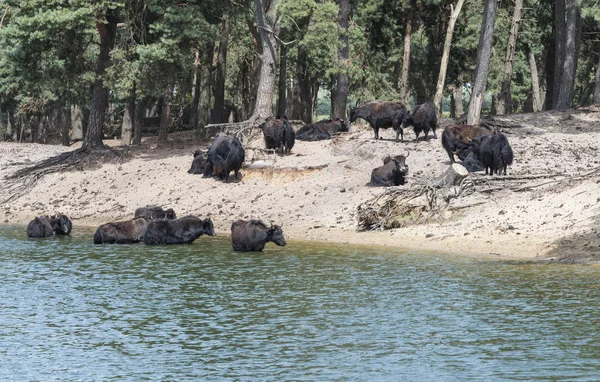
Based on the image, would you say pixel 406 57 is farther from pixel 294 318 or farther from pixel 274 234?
pixel 294 318

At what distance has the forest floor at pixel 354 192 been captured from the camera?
23.3m

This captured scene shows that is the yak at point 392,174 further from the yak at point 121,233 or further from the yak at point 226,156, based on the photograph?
the yak at point 121,233

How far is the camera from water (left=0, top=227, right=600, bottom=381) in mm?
11922

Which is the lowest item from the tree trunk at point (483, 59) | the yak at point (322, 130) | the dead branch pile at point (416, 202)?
the dead branch pile at point (416, 202)

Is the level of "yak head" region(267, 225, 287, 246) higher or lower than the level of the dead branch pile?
lower

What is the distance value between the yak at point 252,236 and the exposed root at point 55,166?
15.1 metres

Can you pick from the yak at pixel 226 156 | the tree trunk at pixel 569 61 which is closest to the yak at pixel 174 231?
the yak at pixel 226 156

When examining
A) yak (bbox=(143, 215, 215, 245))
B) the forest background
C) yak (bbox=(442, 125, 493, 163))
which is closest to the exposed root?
the forest background

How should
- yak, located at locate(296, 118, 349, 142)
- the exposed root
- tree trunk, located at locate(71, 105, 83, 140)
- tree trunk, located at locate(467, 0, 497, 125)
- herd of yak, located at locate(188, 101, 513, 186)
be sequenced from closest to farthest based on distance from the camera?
herd of yak, located at locate(188, 101, 513, 186) → tree trunk, located at locate(467, 0, 497, 125) → the exposed root → yak, located at locate(296, 118, 349, 142) → tree trunk, located at locate(71, 105, 83, 140)

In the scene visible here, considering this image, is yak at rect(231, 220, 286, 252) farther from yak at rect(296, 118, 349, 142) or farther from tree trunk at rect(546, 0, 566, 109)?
tree trunk at rect(546, 0, 566, 109)

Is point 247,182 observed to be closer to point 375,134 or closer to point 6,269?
point 375,134

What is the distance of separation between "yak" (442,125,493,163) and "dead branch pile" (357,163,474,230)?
2796 millimetres

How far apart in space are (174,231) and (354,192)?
6656 millimetres

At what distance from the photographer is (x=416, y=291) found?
55.2 feet
